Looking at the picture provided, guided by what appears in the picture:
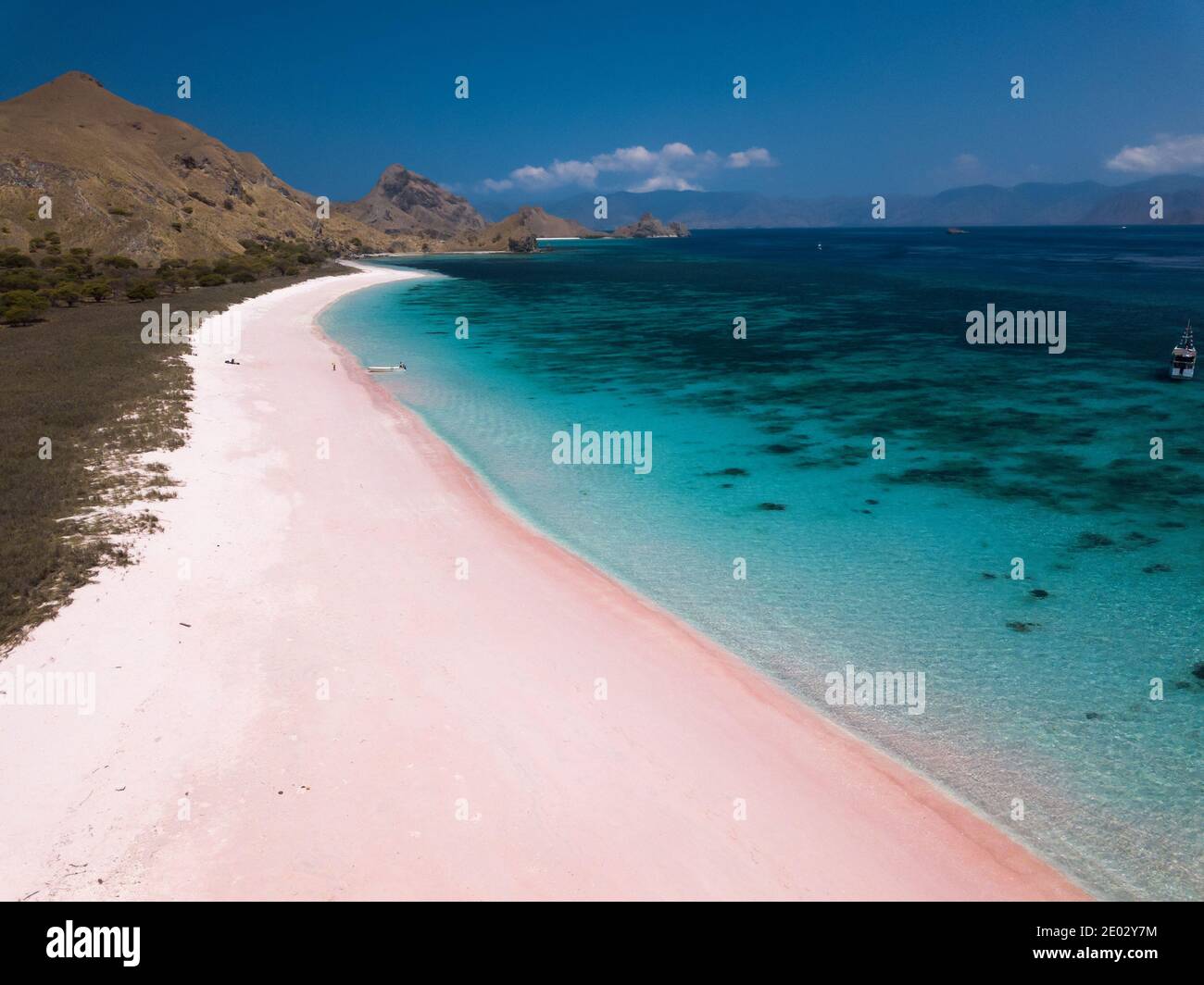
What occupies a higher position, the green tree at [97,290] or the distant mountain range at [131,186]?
the distant mountain range at [131,186]

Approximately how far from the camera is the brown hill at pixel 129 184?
76.1 metres

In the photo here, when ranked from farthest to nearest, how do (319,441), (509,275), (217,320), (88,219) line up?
(509,275), (88,219), (217,320), (319,441)

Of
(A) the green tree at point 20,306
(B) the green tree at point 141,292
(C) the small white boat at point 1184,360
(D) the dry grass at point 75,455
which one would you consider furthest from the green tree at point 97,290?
(C) the small white boat at point 1184,360

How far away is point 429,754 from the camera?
8523mm

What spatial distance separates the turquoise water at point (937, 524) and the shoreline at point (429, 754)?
1.27 m

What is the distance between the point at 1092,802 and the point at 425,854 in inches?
313

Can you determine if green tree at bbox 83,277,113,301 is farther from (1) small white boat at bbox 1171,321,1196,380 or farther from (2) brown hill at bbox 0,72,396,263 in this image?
(1) small white boat at bbox 1171,321,1196,380

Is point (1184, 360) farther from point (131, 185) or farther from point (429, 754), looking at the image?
point (131, 185)

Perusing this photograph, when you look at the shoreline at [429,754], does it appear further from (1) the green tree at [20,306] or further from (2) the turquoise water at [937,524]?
(1) the green tree at [20,306]

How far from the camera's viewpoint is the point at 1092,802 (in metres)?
8.45

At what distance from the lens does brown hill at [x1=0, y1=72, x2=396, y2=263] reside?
76125 mm

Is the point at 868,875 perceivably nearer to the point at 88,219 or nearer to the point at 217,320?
the point at 217,320

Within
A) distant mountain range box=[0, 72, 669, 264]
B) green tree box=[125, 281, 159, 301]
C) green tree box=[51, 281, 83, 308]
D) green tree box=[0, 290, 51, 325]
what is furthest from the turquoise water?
distant mountain range box=[0, 72, 669, 264]
